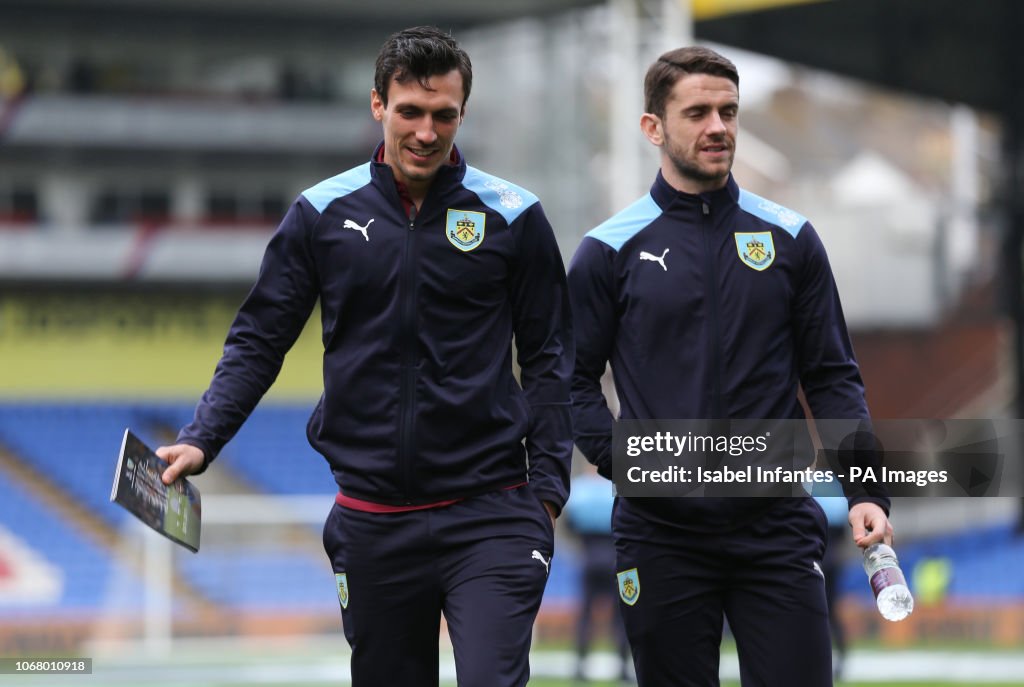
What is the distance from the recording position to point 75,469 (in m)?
22.0

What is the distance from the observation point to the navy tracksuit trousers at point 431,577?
379cm

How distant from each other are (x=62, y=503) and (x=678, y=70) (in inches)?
730

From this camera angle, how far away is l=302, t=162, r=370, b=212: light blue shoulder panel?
4.03 m

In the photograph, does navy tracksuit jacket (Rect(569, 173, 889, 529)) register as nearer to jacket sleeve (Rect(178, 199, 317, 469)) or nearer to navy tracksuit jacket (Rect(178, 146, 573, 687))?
navy tracksuit jacket (Rect(178, 146, 573, 687))

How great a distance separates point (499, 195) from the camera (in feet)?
13.3

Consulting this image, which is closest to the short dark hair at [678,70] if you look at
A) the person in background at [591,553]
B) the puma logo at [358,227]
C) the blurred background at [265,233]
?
the puma logo at [358,227]

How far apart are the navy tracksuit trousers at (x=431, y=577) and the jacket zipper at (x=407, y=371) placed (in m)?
0.12

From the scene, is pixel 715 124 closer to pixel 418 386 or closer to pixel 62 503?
pixel 418 386

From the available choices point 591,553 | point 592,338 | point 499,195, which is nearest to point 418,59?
point 499,195

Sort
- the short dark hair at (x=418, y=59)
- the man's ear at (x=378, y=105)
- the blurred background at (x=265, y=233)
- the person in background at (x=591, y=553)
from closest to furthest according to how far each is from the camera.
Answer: the short dark hair at (x=418, y=59) < the man's ear at (x=378, y=105) < the person in background at (x=591, y=553) < the blurred background at (x=265, y=233)

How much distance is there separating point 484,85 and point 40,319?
23.5 ft

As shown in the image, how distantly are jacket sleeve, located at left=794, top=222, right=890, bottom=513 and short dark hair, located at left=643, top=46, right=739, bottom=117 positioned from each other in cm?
48

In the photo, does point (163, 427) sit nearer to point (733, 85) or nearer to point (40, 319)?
point (40, 319)

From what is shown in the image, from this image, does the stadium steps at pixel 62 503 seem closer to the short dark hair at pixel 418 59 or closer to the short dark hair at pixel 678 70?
the short dark hair at pixel 678 70
